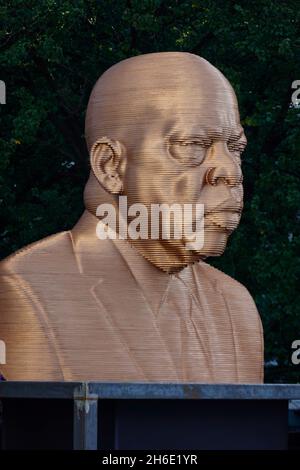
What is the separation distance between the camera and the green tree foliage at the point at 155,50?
1789 centimetres

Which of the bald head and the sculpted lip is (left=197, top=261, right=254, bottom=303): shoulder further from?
the bald head

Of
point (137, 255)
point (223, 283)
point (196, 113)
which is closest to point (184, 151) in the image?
point (196, 113)

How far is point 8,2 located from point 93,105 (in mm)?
6420

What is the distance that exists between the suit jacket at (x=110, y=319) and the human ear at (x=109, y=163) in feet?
0.99

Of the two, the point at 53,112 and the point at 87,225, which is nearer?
the point at 87,225

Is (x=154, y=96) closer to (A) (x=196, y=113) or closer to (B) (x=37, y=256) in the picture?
(A) (x=196, y=113)

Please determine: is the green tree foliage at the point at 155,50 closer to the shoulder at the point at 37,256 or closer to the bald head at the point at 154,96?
the bald head at the point at 154,96

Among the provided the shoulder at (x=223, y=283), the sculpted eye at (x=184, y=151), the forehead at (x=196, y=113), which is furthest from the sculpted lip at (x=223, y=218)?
the shoulder at (x=223, y=283)

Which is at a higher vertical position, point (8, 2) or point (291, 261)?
point (8, 2)

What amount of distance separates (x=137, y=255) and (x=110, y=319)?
605 millimetres

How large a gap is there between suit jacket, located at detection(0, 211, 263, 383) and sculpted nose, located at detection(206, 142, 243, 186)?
84cm

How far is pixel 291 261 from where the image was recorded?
17.9 metres

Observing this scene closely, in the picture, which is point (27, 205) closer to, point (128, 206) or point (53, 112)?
point (53, 112)
